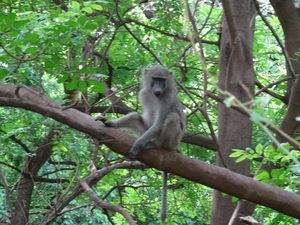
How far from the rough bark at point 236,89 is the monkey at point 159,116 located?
620 millimetres

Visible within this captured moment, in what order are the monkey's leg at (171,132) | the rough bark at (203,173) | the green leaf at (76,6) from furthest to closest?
the monkey's leg at (171,132) → the green leaf at (76,6) → the rough bark at (203,173)

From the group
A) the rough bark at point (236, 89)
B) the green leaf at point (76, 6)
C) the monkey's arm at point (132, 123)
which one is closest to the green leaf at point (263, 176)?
the rough bark at point (236, 89)

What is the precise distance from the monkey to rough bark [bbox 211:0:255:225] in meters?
0.62

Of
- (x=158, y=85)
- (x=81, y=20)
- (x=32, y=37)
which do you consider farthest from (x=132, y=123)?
(x=32, y=37)

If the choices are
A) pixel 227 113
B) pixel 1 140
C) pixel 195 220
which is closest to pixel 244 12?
pixel 227 113

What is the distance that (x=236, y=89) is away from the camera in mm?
5562

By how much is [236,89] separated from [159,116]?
3.03ft

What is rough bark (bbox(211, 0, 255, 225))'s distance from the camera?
543 centimetres

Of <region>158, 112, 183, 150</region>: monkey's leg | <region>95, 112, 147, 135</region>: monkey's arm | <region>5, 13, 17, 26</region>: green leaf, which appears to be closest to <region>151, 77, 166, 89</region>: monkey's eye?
<region>95, 112, 147, 135</region>: monkey's arm

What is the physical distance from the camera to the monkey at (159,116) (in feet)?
16.6

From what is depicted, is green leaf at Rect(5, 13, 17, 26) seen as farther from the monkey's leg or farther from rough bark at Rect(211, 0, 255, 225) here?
rough bark at Rect(211, 0, 255, 225)

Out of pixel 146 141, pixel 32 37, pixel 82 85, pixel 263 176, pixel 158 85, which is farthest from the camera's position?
pixel 158 85

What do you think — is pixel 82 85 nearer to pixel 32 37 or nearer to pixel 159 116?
pixel 32 37

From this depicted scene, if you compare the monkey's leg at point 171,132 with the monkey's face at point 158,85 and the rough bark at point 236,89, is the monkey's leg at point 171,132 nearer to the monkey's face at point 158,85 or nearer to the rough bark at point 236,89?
the monkey's face at point 158,85
